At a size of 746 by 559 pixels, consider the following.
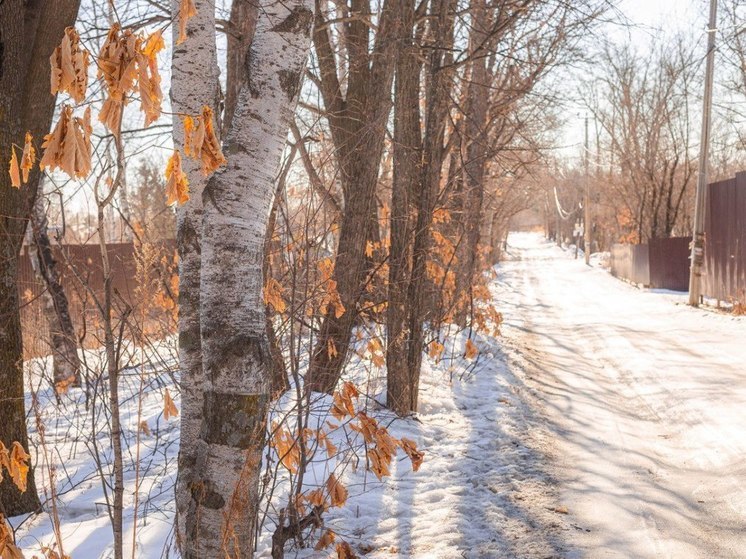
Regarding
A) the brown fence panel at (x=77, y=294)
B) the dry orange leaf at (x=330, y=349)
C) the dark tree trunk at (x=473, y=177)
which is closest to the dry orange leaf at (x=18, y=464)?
the brown fence panel at (x=77, y=294)

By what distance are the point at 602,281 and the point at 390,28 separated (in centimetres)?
2367

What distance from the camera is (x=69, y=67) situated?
2.21 m

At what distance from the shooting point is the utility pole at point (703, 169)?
15766mm

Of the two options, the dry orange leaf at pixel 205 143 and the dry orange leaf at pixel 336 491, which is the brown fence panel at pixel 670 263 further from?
the dry orange leaf at pixel 205 143

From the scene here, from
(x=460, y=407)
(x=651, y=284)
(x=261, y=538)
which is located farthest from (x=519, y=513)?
(x=651, y=284)

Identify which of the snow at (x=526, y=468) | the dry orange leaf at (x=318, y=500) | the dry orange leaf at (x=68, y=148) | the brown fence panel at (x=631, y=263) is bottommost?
the snow at (x=526, y=468)

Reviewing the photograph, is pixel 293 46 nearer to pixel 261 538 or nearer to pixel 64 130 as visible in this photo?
pixel 64 130

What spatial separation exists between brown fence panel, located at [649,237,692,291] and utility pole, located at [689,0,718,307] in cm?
548

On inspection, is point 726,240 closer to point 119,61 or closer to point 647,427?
point 647,427

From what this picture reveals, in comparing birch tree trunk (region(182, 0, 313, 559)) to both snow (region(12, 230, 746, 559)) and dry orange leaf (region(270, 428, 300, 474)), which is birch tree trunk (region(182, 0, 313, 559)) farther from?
snow (region(12, 230, 746, 559))

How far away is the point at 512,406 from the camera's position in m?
7.39

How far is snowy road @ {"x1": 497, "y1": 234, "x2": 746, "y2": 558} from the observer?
410cm

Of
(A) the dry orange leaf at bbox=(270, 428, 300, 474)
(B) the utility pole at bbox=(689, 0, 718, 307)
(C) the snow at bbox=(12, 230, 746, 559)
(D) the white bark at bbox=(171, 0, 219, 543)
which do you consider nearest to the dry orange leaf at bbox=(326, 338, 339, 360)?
(C) the snow at bbox=(12, 230, 746, 559)

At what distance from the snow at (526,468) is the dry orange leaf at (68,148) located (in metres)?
1.96
